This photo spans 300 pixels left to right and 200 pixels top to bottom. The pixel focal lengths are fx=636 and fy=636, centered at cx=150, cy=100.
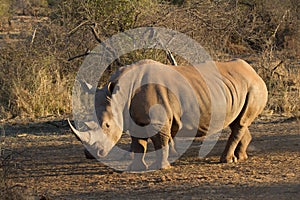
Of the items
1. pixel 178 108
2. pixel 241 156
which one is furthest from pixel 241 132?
pixel 178 108

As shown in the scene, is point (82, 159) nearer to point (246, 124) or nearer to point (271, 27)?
point (246, 124)

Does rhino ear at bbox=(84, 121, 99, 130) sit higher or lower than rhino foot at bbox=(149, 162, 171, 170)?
higher

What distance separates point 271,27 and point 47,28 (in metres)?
9.93

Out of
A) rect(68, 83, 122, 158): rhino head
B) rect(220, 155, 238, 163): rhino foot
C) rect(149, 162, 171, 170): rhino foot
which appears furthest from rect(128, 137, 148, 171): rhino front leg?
rect(220, 155, 238, 163): rhino foot

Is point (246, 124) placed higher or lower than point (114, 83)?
lower

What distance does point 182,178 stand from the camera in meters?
7.72

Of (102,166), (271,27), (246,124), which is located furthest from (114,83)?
(271,27)

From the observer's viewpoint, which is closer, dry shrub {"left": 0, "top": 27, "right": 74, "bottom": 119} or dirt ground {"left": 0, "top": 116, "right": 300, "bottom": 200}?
dirt ground {"left": 0, "top": 116, "right": 300, "bottom": 200}

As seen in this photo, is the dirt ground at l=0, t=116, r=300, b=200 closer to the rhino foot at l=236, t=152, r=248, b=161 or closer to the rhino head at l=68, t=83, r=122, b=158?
the rhino foot at l=236, t=152, r=248, b=161

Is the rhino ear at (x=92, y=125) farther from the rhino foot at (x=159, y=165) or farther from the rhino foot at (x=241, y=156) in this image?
the rhino foot at (x=241, y=156)

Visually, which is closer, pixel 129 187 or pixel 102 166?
pixel 129 187

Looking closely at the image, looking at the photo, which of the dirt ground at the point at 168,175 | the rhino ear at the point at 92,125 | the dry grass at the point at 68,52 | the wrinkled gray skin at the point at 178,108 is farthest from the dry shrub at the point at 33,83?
the rhino ear at the point at 92,125

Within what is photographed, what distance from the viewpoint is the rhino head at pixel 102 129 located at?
7758 mm

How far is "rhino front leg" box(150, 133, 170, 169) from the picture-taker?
8.11 m
